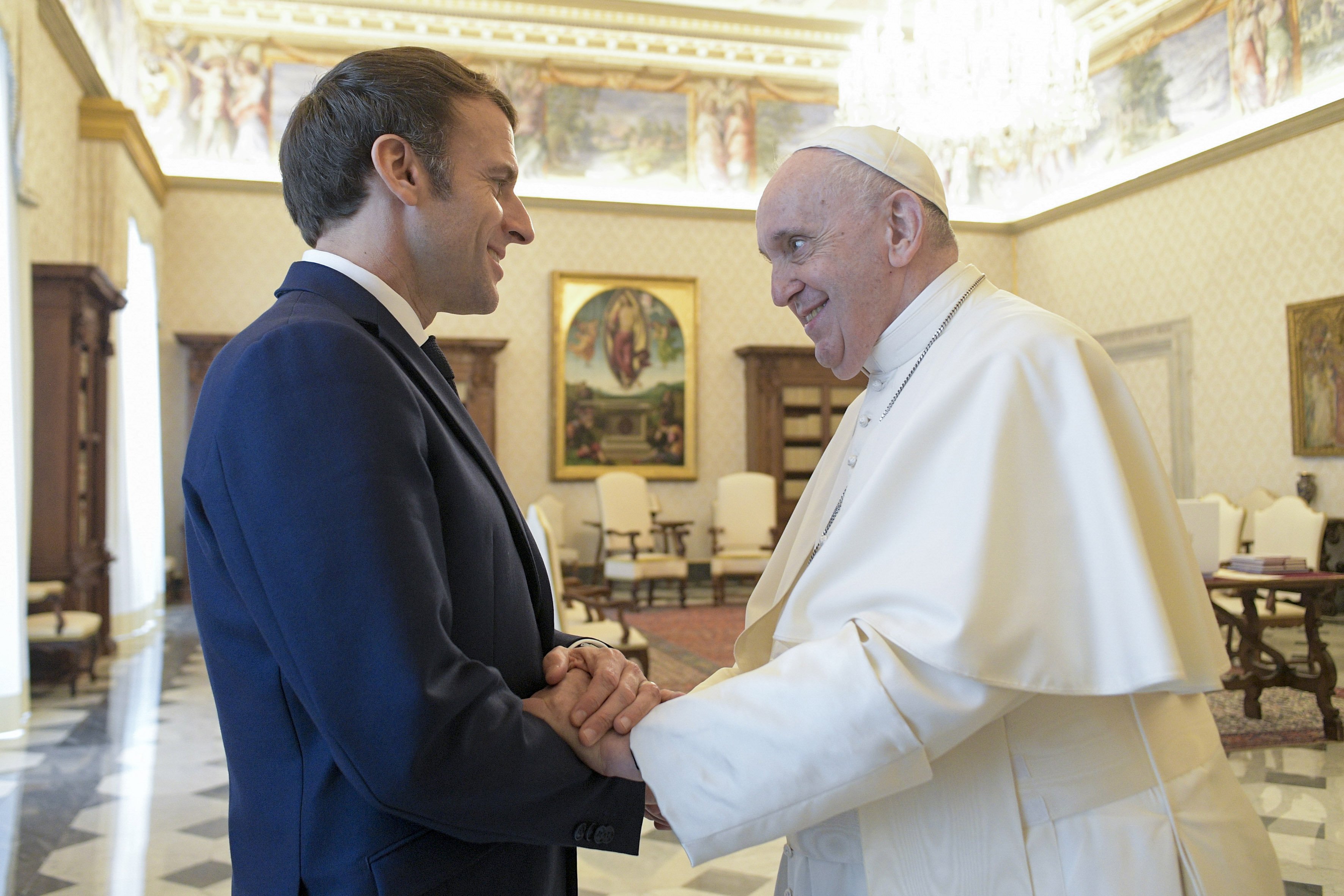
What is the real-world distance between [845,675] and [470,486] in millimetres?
567

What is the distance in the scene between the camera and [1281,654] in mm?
5715

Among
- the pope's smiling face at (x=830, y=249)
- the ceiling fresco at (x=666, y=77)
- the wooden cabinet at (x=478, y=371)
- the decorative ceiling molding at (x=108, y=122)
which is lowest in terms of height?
the pope's smiling face at (x=830, y=249)

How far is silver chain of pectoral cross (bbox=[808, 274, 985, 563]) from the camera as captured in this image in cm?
183

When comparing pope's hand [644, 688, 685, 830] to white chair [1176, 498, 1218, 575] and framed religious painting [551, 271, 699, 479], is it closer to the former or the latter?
white chair [1176, 498, 1218, 575]

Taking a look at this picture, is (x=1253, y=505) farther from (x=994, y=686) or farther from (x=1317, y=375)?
(x=994, y=686)

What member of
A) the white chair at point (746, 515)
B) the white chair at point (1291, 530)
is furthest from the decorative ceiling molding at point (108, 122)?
the white chair at point (1291, 530)

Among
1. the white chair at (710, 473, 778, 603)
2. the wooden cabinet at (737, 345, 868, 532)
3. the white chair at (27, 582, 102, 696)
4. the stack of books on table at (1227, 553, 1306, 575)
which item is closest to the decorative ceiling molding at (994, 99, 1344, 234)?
the wooden cabinet at (737, 345, 868, 532)

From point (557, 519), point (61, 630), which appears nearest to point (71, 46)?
point (61, 630)

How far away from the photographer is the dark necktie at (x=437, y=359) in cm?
160

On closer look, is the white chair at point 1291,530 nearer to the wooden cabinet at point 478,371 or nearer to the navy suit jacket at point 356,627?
the wooden cabinet at point 478,371

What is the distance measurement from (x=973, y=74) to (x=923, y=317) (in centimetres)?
724

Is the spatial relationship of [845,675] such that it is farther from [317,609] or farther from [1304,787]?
[1304,787]

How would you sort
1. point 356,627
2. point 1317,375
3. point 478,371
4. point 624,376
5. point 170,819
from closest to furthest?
point 356,627, point 170,819, point 1317,375, point 478,371, point 624,376

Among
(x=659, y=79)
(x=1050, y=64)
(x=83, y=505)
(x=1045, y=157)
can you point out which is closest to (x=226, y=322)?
(x=83, y=505)
